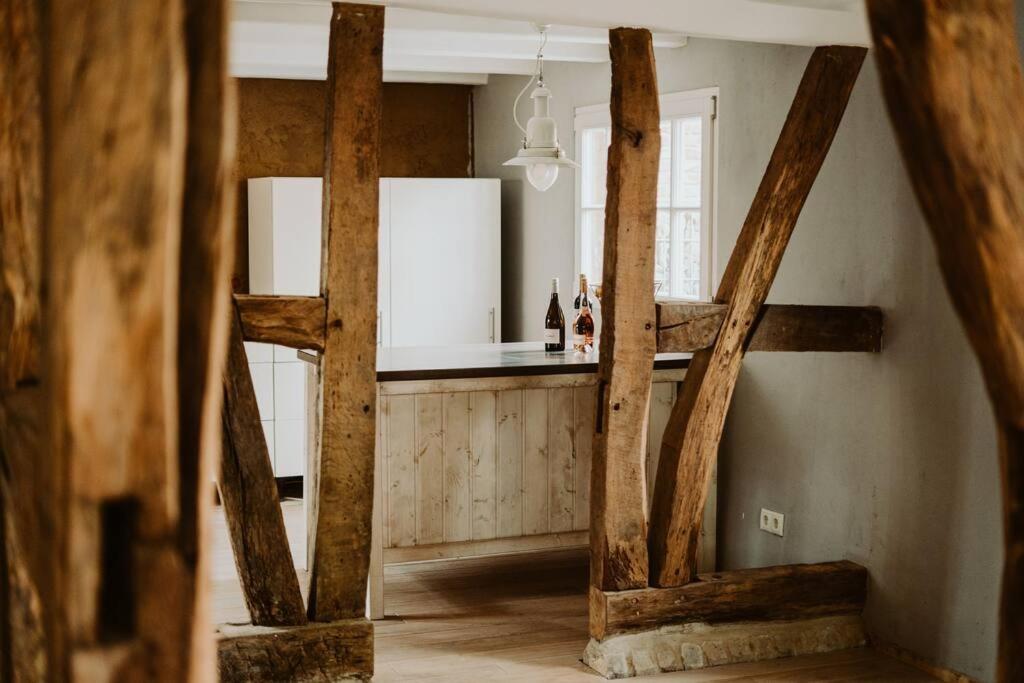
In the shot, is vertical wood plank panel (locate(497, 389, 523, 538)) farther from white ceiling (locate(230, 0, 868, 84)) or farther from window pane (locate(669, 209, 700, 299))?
white ceiling (locate(230, 0, 868, 84))

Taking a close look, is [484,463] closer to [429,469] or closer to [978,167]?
[429,469]

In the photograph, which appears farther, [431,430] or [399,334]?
[399,334]

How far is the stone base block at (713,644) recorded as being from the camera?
4148mm

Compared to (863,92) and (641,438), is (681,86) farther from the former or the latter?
(641,438)

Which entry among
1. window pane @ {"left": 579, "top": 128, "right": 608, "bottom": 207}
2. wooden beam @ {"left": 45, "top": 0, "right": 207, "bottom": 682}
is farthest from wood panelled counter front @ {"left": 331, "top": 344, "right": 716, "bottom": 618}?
wooden beam @ {"left": 45, "top": 0, "right": 207, "bottom": 682}

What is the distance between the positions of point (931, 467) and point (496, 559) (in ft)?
7.59

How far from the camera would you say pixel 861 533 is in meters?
4.61

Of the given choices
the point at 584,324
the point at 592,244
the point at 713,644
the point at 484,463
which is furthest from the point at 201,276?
the point at 592,244

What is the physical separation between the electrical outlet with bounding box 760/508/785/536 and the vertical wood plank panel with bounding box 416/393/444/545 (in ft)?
4.53

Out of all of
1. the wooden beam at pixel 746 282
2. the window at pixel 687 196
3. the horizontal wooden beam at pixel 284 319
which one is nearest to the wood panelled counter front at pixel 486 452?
the window at pixel 687 196

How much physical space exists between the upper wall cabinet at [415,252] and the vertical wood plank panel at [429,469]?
2309mm

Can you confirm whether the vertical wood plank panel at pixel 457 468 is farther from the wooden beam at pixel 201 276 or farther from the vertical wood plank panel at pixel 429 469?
the wooden beam at pixel 201 276

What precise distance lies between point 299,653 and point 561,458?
5.68 feet

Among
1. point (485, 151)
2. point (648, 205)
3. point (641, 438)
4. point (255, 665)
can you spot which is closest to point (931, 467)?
point (641, 438)
